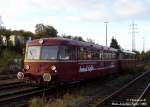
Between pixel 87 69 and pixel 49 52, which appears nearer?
pixel 49 52

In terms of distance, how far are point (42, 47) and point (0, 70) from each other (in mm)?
16065

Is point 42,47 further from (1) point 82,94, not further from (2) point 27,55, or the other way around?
(1) point 82,94

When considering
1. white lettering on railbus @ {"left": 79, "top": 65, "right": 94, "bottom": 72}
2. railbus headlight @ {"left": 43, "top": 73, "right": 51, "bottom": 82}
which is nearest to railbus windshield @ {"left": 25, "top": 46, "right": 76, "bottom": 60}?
railbus headlight @ {"left": 43, "top": 73, "right": 51, "bottom": 82}

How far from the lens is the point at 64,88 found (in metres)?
20.0

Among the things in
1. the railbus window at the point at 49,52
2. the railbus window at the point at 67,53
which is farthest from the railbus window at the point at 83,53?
the railbus window at the point at 49,52

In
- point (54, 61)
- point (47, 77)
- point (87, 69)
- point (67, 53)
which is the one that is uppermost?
point (67, 53)

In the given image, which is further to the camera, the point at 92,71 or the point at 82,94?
the point at 92,71

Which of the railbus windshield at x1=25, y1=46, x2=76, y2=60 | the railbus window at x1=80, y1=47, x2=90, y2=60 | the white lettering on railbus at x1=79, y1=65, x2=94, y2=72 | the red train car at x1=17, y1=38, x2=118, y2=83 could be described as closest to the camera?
the red train car at x1=17, y1=38, x2=118, y2=83

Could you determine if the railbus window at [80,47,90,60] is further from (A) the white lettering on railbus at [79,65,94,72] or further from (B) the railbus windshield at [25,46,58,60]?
(B) the railbus windshield at [25,46,58,60]

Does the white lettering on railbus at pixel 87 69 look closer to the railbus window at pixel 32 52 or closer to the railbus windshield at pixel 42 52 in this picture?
the railbus windshield at pixel 42 52

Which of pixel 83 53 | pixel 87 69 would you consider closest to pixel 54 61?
pixel 83 53

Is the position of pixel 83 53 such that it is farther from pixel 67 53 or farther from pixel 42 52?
pixel 42 52

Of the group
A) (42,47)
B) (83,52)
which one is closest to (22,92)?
(42,47)

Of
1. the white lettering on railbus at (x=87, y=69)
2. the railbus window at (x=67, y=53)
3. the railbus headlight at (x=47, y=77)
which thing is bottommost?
the railbus headlight at (x=47, y=77)
